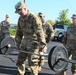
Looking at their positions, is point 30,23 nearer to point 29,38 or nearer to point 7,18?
point 29,38

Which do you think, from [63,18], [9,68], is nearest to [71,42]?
[9,68]

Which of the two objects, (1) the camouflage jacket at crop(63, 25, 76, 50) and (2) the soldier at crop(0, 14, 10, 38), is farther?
(2) the soldier at crop(0, 14, 10, 38)

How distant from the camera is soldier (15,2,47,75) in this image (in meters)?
6.82

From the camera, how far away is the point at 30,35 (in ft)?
23.2

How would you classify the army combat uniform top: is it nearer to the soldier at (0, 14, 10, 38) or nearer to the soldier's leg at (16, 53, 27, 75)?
the soldier's leg at (16, 53, 27, 75)

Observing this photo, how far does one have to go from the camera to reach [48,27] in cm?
1010

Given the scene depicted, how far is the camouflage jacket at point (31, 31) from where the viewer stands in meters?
6.84

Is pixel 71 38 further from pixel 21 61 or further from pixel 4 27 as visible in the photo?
pixel 4 27

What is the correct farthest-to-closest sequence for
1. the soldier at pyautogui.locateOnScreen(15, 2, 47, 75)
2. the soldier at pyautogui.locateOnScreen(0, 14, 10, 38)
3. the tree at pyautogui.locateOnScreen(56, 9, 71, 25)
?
the tree at pyautogui.locateOnScreen(56, 9, 71, 25) → the soldier at pyautogui.locateOnScreen(0, 14, 10, 38) → the soldier at pyautogui.locateOnScreen(15, 2, 47, 75)

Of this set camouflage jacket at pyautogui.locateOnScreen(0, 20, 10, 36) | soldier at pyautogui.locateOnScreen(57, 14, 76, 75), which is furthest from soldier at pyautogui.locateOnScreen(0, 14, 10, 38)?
soldier at pyautogui.locateOnScreen(57, 14, 76, 75)

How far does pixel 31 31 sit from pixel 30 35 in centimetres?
10

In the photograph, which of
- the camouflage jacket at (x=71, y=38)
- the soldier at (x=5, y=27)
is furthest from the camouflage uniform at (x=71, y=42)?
the soldier at (x=5, y=27)

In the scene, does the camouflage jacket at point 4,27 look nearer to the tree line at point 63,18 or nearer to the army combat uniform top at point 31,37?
the army combat uniform top at point 31,37

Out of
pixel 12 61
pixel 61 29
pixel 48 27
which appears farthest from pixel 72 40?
pixel 61 29
